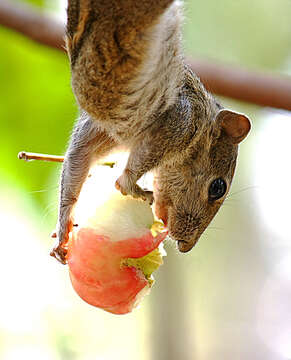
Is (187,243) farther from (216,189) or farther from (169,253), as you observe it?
(169,253)

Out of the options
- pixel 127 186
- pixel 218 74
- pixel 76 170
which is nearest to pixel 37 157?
pixel 76 170

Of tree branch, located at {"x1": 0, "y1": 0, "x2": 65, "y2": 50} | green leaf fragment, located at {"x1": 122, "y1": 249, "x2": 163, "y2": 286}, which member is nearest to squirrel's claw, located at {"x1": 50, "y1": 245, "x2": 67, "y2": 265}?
green leaf fragment, located at {"x1": 122, "y1": 249, "x2": 163, "y2": 286}

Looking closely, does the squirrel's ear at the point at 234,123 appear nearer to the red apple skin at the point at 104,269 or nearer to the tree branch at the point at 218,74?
the red apple skin at the point at 104,269

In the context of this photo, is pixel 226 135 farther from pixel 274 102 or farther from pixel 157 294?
pixel 157 294

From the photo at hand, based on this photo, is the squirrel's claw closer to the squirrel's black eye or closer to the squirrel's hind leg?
the squirrel's hind leg

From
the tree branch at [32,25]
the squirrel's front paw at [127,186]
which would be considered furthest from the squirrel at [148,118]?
the tree branch at [32,25]

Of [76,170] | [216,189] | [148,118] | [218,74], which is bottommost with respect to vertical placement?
[218,74]

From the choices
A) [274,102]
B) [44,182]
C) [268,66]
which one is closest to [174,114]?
[274,102]
